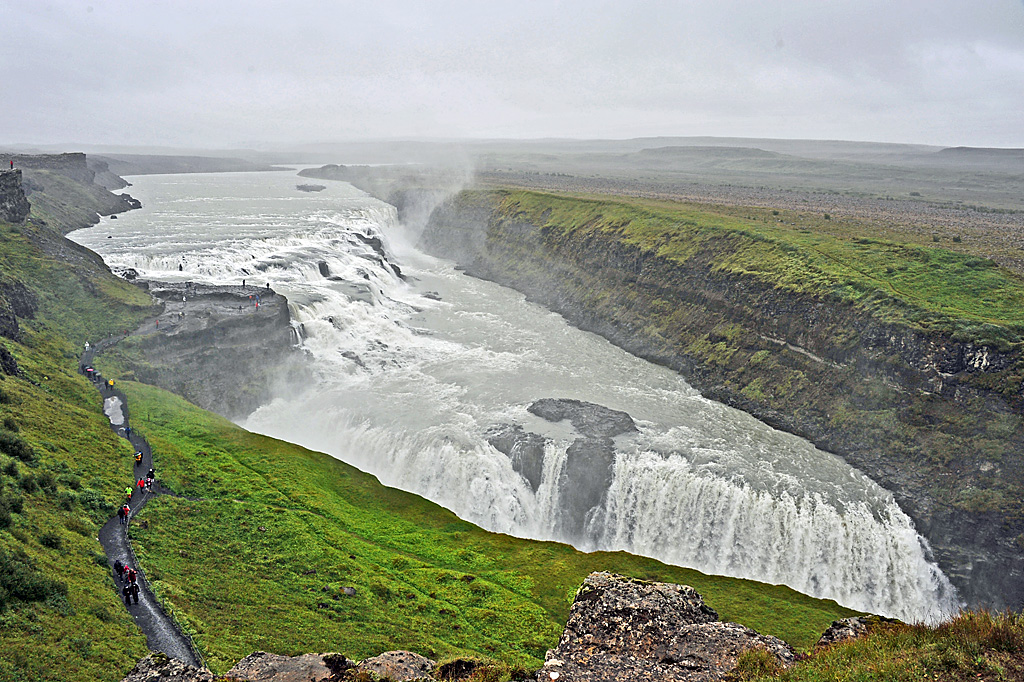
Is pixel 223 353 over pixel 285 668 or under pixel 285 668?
over

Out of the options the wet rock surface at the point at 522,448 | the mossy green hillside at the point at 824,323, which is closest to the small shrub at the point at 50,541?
the wet rock surface at the point at 522,448

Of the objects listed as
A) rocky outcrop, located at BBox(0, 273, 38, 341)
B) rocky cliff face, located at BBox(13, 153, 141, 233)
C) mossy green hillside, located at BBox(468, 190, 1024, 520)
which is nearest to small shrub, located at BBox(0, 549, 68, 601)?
rocky outcrop, located at BBox(0, 273, 38, 341)

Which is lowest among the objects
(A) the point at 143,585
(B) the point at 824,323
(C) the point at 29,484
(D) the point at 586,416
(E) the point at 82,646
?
(D) the point at 586,416

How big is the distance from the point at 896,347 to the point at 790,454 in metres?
12.1

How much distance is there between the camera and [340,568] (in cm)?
2645

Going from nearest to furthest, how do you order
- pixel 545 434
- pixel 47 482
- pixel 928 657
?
1. pixel 928 657
2. pixel 47 482
3. pixel 545 434

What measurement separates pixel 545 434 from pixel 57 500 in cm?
2778

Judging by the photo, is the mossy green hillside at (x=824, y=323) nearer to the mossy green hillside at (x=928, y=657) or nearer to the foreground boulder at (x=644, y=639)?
the foreground boulder at (x=644, y=639)

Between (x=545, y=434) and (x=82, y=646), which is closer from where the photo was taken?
(x=82, y=646)

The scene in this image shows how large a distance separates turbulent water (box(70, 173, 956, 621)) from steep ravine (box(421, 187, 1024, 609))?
7.24 feet

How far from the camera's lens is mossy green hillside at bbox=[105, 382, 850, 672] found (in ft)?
72.1

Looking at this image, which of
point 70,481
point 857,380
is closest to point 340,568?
point 70,481

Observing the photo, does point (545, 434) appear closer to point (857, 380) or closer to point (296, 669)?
point (857, 380)

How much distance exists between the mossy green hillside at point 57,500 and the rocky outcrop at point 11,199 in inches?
422
